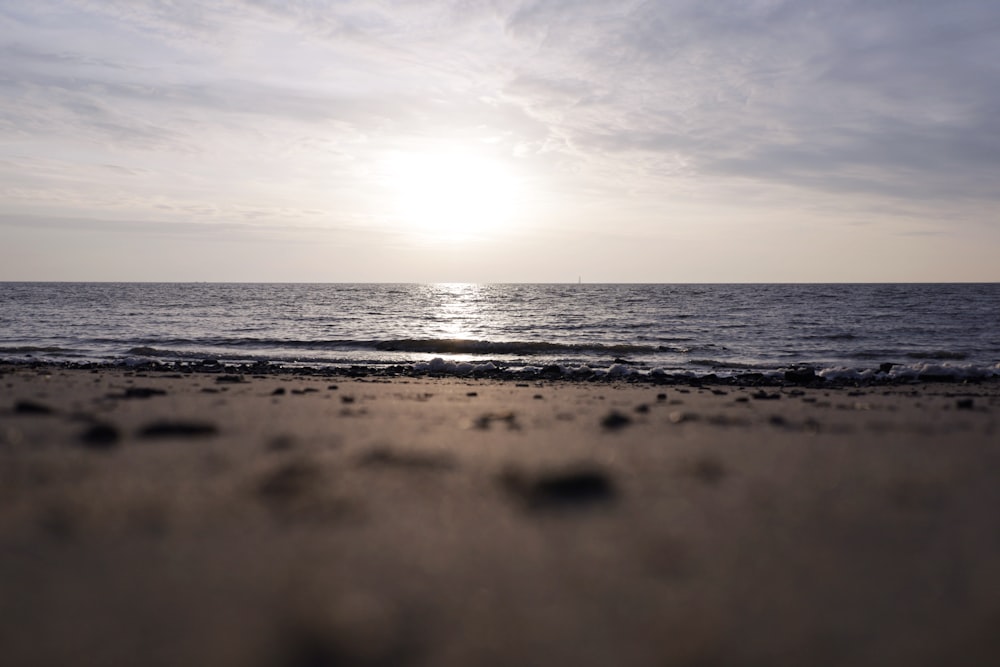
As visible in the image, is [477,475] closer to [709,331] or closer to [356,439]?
[356,439]

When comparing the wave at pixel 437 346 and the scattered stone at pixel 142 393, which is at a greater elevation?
the scattered stone at pixel 142 393

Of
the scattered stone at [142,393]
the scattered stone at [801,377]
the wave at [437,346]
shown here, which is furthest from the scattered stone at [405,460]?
the wave at [437,346]

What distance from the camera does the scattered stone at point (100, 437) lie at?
4383 millimetres

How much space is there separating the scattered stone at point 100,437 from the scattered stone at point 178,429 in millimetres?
186

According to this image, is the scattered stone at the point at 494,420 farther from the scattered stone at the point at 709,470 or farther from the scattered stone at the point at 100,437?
the scattered stone at the point at 100,437

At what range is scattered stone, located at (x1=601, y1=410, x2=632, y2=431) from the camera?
563 centimetres

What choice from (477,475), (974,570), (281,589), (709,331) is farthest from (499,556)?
(709,331)

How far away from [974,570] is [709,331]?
29314 millimetres

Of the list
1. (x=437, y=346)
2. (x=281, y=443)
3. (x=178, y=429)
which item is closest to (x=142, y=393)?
(x=178, y=429)

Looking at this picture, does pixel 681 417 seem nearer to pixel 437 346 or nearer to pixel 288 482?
pixel 288 482

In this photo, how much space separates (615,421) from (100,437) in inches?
156

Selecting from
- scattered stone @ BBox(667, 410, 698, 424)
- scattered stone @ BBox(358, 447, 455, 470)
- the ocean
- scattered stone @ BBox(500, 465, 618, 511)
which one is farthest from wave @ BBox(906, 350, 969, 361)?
scattered stone @ BBox(358, 447, 455, 470)

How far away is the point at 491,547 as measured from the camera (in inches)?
103

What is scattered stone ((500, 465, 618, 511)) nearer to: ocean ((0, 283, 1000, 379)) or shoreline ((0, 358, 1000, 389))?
shoreline ((0, 358, 1000, 389))
